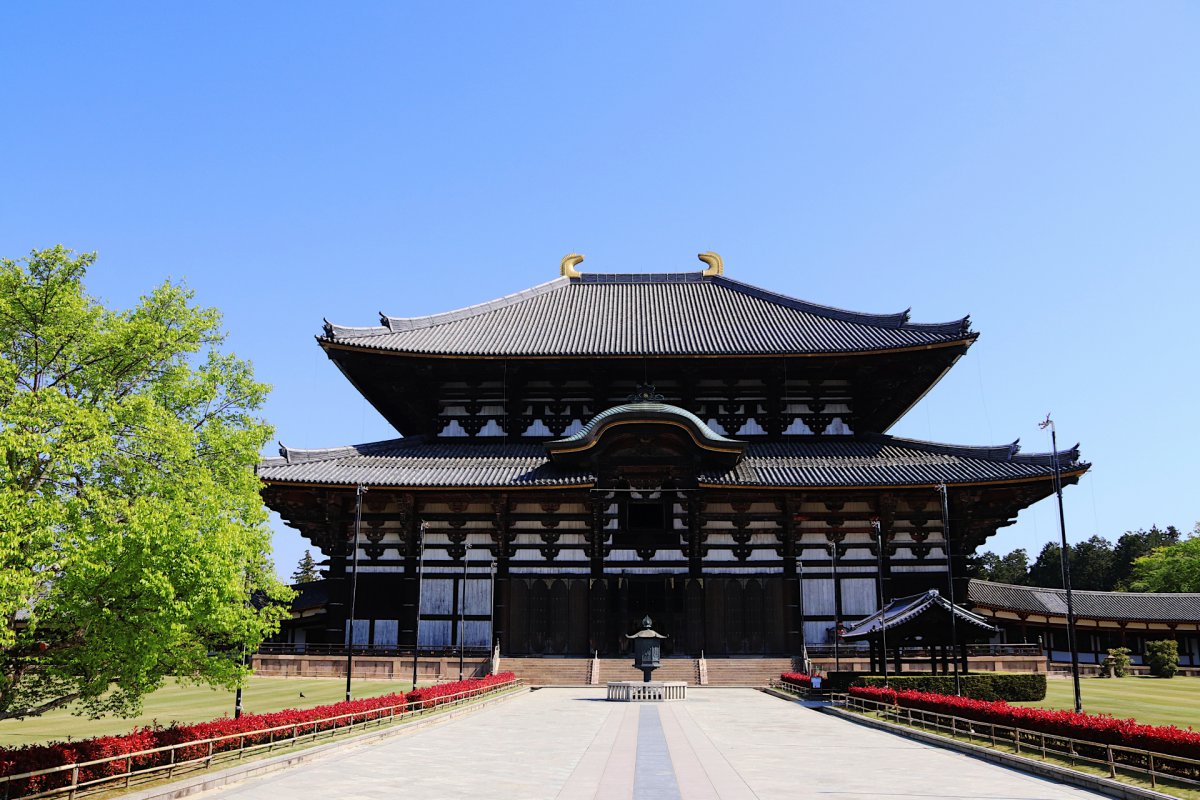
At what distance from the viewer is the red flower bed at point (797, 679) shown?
3308cm

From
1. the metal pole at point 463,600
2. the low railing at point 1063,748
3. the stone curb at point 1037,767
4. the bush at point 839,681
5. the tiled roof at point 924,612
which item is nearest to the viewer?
the stone curb at point 1037,767

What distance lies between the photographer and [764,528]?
4175 centimetres

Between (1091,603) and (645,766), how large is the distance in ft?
188

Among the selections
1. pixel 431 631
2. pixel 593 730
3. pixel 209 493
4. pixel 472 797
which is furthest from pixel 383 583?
pixel 472 797

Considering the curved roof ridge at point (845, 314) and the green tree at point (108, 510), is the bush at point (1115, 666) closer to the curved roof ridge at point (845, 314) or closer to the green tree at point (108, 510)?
the curved roof ridge at point (845, 314)

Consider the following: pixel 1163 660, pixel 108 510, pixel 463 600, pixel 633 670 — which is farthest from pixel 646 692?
pixel 1163 660

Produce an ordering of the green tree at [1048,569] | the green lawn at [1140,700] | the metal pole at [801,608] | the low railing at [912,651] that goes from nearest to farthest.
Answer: the green lawn at [1140,700], the low railing at [912,651], the metal pole at [801,608], the green tree at [1048,569]

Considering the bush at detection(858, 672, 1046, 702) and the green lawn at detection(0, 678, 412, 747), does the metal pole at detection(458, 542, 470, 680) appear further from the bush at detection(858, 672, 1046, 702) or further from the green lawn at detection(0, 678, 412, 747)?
the bush at detection(858, 672, 1046, 702)

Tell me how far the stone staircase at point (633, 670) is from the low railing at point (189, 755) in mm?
14931

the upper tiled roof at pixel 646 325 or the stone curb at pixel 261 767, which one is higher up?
the upper tiled roof at pixel 646 325

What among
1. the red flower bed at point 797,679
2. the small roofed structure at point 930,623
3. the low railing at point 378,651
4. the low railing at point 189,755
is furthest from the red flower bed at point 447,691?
the small roofed structure at point 930,623

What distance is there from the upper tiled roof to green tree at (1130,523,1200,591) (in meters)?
57.0

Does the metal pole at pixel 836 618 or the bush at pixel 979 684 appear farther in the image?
the metal pole at pixel 836 618

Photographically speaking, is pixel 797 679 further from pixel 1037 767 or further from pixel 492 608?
pixel 1037 767
